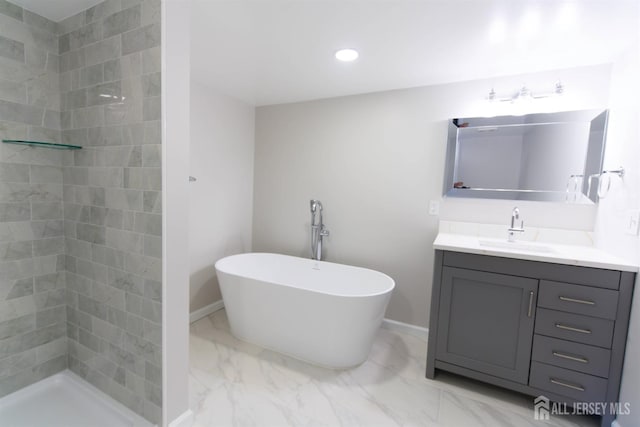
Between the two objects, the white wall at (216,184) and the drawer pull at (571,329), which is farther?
the white wall at (216,184)

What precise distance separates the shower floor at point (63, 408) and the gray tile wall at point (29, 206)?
7 cm

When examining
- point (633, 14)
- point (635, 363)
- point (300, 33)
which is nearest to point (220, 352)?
point (300, 33)

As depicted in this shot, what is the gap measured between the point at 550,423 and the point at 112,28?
10.4ft

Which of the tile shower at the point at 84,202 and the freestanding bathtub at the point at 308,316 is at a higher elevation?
the tile shower at the point at 84,202

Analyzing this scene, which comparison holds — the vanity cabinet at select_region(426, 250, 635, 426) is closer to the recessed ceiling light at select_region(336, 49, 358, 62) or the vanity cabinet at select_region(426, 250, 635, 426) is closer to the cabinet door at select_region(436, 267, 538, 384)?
the cabinet door at select_region(436, 267, 538, 384)

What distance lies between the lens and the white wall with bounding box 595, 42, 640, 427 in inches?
57.3

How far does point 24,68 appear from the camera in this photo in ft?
5.16

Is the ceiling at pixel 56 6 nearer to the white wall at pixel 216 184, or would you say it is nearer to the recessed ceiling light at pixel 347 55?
the white wall at pixel 216 184

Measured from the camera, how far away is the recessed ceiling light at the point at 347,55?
74.8 inches

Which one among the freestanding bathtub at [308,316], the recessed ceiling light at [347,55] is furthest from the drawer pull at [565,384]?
the recessed ceiling light at [347,55]

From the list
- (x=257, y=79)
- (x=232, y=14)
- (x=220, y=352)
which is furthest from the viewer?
(x=257, y=79)

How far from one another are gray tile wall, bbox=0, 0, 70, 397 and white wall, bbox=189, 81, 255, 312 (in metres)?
0.98

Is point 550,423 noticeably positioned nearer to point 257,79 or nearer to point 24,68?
point 257,79

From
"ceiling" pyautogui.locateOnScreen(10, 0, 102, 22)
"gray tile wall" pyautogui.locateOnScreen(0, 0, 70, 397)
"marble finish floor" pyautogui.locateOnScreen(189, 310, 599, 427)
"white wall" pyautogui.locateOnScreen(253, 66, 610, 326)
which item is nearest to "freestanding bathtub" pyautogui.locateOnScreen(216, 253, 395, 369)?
"marble finish floor" pyautogui.locateOnScreen(189, 310, 599, 427)
